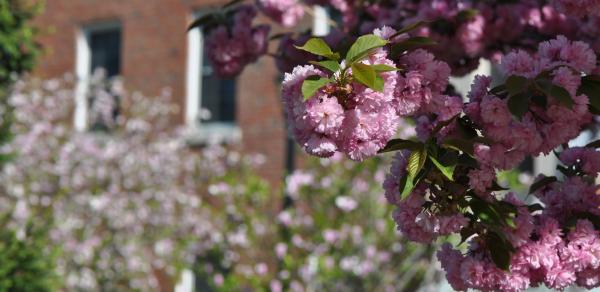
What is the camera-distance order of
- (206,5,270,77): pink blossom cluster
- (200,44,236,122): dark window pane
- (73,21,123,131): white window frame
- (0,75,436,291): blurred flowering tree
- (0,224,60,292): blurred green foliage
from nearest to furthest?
(206,5,270,77): pink blossom cluster < (0,224,60,292): blurred green foliage < (0,75,436,291): blurred flowering tree < (200,44,236,122): dark window pane < (73,21,123,131): white window frame

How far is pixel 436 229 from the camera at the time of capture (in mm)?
2617

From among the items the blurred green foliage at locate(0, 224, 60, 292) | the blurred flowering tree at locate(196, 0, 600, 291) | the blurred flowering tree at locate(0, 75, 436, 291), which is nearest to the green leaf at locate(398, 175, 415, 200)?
the blurred flowering tree at locate(196, 0, 600, 291)

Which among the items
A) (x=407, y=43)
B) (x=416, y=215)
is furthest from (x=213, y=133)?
(x=407, y=43)

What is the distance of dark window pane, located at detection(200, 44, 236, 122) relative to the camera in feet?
41.0

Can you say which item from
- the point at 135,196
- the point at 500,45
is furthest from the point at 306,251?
the point at 500,45

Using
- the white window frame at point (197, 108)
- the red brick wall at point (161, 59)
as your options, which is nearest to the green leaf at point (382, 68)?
the red brick wall at point (161, 59)

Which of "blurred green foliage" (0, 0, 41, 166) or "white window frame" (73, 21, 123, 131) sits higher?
"blurred green foliage" (0, 0, 41, 166)

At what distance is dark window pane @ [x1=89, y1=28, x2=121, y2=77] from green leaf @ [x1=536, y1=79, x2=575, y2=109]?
11869 millimetres

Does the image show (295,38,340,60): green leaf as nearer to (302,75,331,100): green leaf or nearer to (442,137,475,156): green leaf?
(302,75,331,100): green leaf

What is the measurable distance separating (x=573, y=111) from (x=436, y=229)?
49 centimetres

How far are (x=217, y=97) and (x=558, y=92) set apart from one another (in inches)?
411

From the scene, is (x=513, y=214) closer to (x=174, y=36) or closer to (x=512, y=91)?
(x=512, y=91)

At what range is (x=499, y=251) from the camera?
2668mm

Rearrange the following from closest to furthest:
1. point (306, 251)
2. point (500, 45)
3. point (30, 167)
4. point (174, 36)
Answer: point (500, 45) < point (306, 251) < point (30, 167) < point (174, 36)
